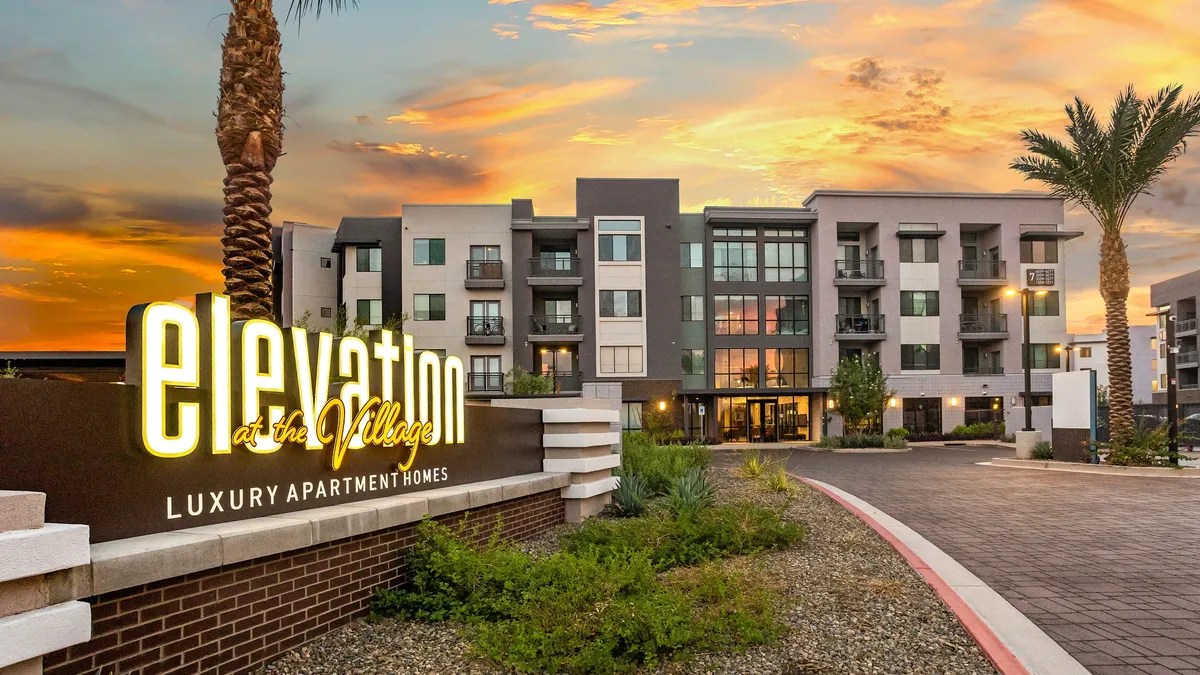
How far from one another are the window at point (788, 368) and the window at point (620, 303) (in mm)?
9441

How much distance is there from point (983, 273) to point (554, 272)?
1094 inches

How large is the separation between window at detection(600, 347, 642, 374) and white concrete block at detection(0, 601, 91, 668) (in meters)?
46.0

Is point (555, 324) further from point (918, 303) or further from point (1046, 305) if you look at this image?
point (1046, 305)

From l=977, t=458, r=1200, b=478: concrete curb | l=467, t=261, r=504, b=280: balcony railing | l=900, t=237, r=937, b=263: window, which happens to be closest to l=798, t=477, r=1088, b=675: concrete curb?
l=977, t=458, r=1200, b=478: concrete curb

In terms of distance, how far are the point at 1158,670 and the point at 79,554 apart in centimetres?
733

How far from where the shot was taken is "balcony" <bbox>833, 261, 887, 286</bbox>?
173 feet

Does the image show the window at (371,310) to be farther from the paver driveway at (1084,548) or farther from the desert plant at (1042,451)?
the desert plant at (1042,451)

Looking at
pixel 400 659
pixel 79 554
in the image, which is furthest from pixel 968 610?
pixel 79 554

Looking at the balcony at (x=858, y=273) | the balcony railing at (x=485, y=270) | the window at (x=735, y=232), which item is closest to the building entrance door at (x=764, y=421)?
the balcony at (x=858, y=273)

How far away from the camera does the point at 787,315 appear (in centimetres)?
5419

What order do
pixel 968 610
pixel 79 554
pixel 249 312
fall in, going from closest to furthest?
1. pixel 79 554
2. pixel 968 610
3. pixel 249 312

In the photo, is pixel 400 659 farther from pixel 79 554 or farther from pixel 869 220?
pixel 869 220

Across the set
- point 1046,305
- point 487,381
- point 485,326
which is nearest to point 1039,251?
point 1046,305

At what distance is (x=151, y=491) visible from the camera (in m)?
5.79
